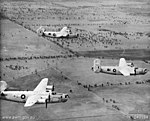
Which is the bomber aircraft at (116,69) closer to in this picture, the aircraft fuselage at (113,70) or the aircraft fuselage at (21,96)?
the aircraft fuselage at (113,70)

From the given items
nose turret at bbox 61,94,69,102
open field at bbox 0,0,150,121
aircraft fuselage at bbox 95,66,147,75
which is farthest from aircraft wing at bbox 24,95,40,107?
aircraft fuselage at bbox 95,66,147,75

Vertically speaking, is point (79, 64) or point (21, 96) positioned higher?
point (79, 64)

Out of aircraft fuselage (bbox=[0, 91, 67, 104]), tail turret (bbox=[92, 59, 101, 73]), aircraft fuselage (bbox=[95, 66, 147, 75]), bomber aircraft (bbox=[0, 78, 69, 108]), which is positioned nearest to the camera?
bomber aircraft (bbox=[0, 78, 69, 108])

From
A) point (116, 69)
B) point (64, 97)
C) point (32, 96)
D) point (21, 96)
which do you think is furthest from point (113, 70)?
point (21, 96)

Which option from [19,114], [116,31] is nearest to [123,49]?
[116,31]

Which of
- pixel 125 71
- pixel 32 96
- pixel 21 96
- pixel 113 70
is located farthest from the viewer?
pixel 113 70

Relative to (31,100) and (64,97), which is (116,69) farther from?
(31,100)

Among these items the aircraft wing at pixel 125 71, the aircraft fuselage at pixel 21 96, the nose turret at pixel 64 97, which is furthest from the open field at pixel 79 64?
the aircraft wing at pixel 125 71

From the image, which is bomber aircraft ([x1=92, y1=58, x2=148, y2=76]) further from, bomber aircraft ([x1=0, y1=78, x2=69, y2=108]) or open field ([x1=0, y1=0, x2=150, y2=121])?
bomber aircraft ([x1=0, y1=78, x2=69, y2=108])

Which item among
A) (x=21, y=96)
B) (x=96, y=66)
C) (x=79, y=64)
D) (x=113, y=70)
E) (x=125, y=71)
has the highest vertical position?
(x=79, y=64)
